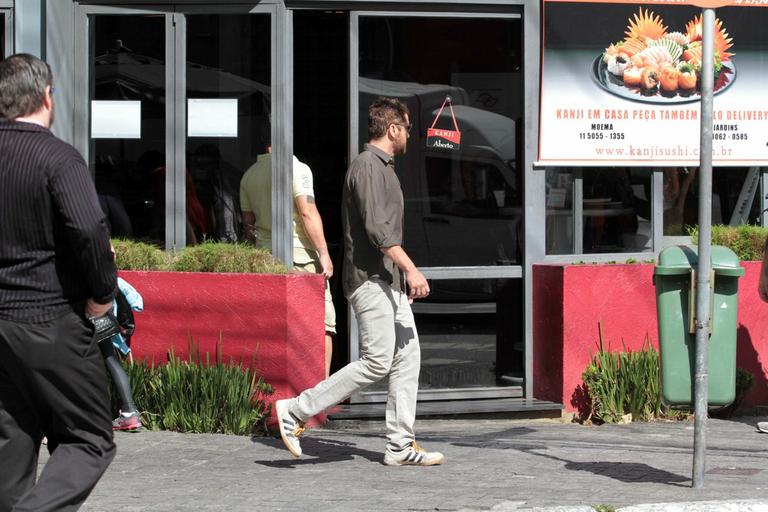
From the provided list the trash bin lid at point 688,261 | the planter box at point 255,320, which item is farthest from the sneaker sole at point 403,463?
the trash bin lid at point 688,261

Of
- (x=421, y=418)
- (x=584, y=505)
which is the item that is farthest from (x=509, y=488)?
(x=421, y=418)

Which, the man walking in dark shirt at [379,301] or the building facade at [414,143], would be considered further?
the building facade at [414,143]

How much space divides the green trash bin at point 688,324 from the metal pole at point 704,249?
8cm

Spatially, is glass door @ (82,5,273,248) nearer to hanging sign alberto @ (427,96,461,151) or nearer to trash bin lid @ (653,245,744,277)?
hanging sign alberto @ (427,96,461,151)

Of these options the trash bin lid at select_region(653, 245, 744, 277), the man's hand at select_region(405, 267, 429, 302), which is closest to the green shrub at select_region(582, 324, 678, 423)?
the trash bin lid at select_region(653, 245, 744, 277)

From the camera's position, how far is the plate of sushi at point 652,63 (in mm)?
9469

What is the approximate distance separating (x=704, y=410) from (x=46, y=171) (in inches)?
142

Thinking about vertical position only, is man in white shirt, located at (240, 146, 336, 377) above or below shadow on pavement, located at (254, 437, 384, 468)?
above

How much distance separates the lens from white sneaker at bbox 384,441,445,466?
7.30 meters

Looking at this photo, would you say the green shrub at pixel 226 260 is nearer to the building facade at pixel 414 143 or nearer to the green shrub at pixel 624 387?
the building facade at pixel 414 143

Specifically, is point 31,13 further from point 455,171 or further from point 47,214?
point 47,214

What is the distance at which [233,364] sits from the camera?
27.7 ft

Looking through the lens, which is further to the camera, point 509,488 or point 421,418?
point 421,418

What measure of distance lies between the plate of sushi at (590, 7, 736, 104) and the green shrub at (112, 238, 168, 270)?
342 cm
